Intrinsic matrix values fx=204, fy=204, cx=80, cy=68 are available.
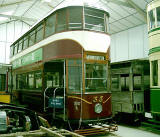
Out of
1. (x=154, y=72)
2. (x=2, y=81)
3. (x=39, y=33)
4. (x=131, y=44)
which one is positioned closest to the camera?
(x=154, y=72)

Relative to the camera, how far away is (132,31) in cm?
1722

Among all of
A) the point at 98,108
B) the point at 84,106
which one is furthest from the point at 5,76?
the point at 98,108

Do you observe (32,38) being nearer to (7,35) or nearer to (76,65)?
(76,65)

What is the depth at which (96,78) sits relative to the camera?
675 cm

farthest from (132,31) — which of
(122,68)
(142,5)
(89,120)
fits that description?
(89,120)

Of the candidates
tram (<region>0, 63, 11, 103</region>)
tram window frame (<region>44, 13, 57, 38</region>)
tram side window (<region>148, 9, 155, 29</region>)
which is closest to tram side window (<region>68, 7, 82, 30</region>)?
tram window frame (<region>44, 13, 57, 38</region>)

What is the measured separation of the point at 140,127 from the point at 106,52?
3.82 metres

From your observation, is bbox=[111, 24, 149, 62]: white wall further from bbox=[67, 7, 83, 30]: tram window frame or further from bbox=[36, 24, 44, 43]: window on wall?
bbox=[67, 7, 83, 30]: tram window frame

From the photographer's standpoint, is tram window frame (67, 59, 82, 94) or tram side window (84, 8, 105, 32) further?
tram side window (84, 8, 105, 32)

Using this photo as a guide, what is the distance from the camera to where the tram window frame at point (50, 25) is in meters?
7.44

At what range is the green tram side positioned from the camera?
756cm

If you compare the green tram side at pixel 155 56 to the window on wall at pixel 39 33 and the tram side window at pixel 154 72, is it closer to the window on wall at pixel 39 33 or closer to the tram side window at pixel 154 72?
the tram side window at pixel 154 72

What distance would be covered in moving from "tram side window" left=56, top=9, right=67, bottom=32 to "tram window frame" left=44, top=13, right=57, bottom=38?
0.69ft

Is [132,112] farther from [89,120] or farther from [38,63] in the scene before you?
[38,63]
